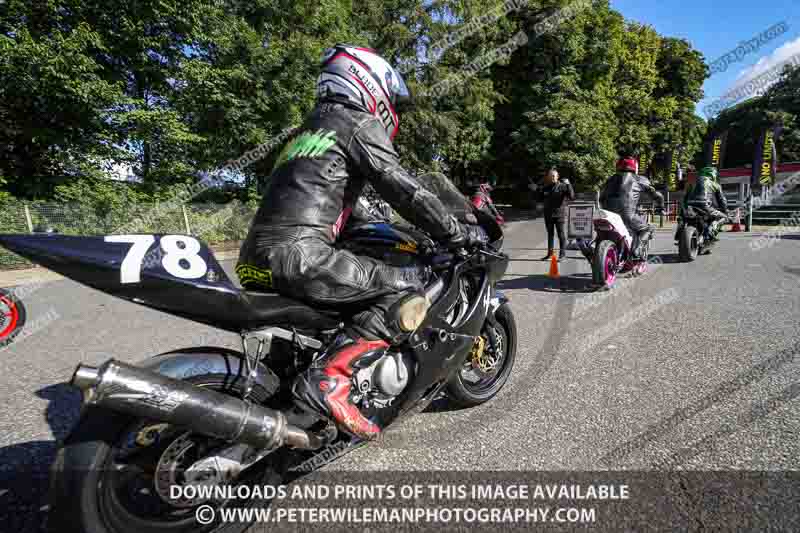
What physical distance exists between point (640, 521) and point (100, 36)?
57.2ft

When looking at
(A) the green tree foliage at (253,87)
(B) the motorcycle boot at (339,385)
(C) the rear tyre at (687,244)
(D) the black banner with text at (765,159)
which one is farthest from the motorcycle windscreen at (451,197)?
(D) the black banner with text at (765,159)

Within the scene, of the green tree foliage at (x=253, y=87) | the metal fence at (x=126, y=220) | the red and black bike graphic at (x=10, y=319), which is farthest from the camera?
the green tree foliage at (x=253, y=87)

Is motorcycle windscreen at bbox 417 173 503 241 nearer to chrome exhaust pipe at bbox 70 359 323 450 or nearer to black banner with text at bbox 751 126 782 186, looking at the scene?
chrome exhaust pipe at bbox 70 359 323 450

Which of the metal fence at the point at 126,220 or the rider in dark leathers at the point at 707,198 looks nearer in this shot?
the rider in dark leathers at the point at 707,198

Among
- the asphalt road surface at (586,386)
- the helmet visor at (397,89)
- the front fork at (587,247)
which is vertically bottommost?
the asphalt road surface at (586,386)

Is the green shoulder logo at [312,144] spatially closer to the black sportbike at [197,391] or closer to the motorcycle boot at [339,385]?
the black sportbike at [197,391]

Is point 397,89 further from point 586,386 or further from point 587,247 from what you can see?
point 587,247

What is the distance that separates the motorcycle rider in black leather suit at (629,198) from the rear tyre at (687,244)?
1.96 m

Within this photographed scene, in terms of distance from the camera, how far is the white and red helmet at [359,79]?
2.01 metres

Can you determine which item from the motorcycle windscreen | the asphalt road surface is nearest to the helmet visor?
the motorcycle windscreen

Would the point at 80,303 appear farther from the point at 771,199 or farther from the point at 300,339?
the point at 771,199

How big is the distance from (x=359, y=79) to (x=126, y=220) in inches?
512

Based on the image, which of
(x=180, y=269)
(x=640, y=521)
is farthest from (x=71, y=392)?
(x=640, y=521)

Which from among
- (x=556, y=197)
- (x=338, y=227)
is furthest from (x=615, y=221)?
(x=338, y=227)
